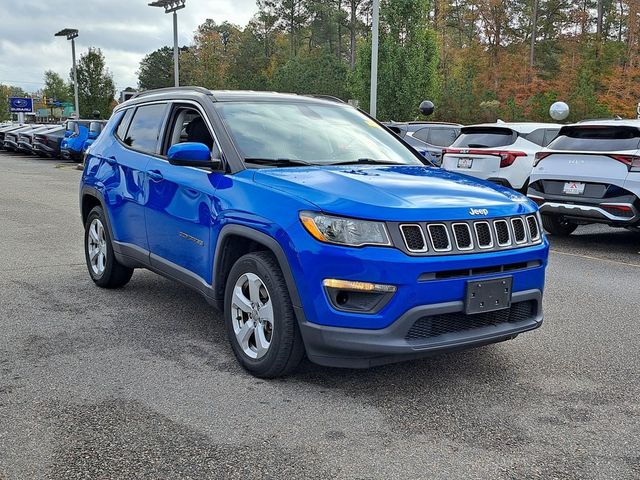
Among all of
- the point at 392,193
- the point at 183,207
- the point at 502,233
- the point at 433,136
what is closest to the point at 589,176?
the point at 502,233

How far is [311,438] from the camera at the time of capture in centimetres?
340

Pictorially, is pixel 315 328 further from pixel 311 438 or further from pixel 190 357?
pixel 190 357

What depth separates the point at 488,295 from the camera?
381 cm

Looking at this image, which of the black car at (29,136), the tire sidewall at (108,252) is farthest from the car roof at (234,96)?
the black car at (29,136)

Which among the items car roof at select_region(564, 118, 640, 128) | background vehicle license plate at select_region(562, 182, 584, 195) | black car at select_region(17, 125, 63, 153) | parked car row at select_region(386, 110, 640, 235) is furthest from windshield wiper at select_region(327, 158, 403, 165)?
black car at select_region(17, 125, 63, 153)

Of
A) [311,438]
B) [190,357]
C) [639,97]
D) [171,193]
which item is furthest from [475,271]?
[639,97]

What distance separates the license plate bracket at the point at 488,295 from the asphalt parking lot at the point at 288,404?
0.54m

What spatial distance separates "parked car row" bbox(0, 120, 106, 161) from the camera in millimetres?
26906

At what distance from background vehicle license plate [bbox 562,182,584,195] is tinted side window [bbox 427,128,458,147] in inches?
278

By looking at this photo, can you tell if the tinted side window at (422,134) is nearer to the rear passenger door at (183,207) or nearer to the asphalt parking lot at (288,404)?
the asphalt parking lot at (288,404)

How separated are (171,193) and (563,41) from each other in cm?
5099

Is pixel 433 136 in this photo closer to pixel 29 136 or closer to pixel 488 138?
pixel 488 138

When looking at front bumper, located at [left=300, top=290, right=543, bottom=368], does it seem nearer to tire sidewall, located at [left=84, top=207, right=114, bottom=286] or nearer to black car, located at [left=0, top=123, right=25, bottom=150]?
tire sidewall, located at [left=84, top=207, right=114, bottom=286]

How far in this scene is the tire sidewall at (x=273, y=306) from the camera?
386 centimetres
